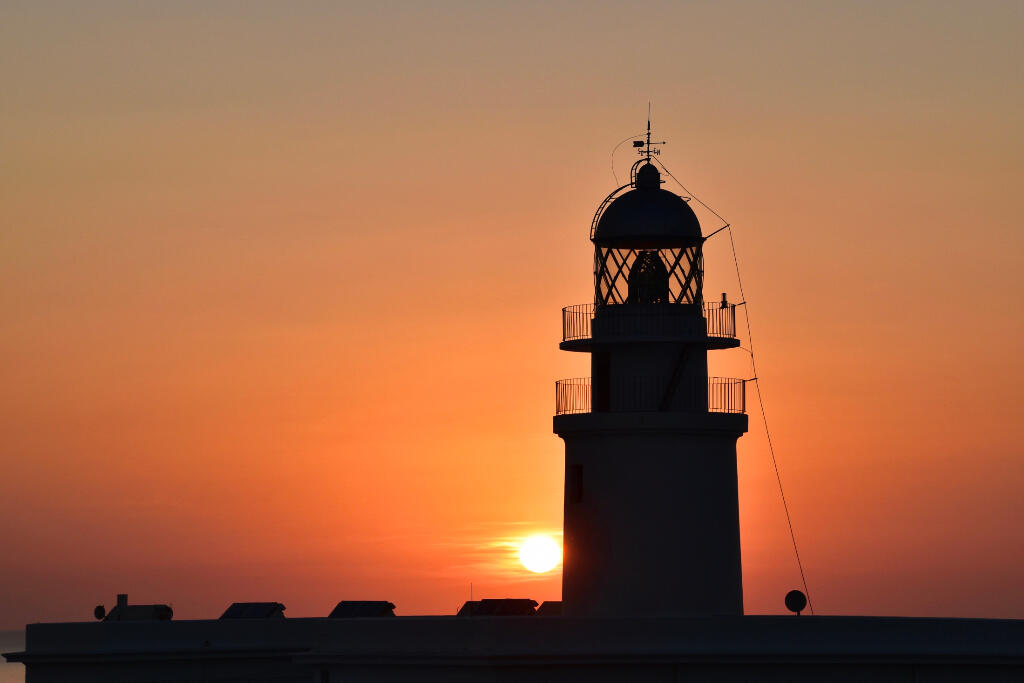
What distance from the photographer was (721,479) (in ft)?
124

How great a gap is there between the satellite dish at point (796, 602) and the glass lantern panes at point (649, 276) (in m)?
6.06

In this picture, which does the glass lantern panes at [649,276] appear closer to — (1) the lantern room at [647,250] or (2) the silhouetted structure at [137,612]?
(1) the lantern room at [647,250]

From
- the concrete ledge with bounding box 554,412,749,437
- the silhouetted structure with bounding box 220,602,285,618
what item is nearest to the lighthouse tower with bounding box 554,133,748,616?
the concrete ledge with bounding box 554,412,749,437

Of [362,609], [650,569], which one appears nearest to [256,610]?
[362,609]

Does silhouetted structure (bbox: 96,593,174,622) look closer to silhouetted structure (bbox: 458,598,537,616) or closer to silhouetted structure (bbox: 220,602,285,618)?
silhouetted structure (bbox: 220,602,285,618)

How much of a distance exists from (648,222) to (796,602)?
7.86m

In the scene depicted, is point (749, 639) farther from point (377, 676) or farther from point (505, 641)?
point (377, 676)

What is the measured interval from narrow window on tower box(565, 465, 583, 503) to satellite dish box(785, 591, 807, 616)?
4.41m

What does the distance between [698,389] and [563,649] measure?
6.38 m

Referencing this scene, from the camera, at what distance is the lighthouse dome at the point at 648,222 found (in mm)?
38219

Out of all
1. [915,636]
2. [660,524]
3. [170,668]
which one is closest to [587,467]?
[660,524]

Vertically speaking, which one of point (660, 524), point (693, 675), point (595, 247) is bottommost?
point (693, 675)

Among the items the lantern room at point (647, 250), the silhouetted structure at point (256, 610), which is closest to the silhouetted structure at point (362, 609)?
the silhouetted structure at point (256, 610)

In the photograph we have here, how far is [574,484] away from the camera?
125 feet
